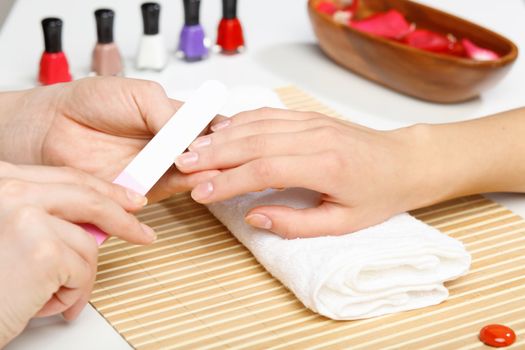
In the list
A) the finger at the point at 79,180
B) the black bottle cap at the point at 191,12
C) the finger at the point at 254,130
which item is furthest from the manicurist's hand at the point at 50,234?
the black bottle cap at the point at 191,12

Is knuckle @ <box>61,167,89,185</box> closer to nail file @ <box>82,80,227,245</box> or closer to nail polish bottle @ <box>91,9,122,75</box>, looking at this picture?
nail file @ <box>82,80,227,245</box>

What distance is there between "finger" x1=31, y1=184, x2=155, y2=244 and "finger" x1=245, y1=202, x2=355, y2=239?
0.42 ft

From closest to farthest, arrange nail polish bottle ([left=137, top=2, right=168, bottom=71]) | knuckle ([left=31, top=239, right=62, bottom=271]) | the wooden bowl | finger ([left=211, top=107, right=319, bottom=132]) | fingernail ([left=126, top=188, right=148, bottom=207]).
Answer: knuckle ([left=31, top=239, right=62, bottom=271]) → fingernail ([left=126, top=188, right=148, bottom=207]) → finger ([left=211, top=107, right=319, bottom=132]) → the wooden bowl → nail polish bottle ([left=137, top=2, right=168, bottom=71])

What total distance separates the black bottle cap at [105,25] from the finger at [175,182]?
1.37 ft

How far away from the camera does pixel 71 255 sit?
2.41ft

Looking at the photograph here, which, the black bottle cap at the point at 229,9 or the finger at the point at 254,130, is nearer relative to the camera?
the finger at the point at 254,130

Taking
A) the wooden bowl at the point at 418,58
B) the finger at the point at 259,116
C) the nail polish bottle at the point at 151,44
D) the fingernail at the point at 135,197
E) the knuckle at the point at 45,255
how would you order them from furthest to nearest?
the nail polish bottle at the point at 151,44
the wooden bowl at the point at 418,58
the finger at the point at 259,116
the fingernail at the point at 135,197
the knuckle at the point at 45,255

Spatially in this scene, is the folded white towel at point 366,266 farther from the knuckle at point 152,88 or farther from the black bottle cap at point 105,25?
the black bottle cap at point 105,25

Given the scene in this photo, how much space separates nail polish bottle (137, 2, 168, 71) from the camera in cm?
131

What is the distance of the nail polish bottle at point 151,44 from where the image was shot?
51.4 inches

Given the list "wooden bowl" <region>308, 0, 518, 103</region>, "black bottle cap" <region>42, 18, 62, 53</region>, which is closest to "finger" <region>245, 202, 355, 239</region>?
"wooden bowl" <region>308, 0, 518, 103</region>

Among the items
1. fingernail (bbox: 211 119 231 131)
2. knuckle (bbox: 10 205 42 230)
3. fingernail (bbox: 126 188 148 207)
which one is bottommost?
fingernail (bbox: 126 188 148 207)

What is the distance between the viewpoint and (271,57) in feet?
4.65

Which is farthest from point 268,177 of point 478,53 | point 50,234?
point 478,53
